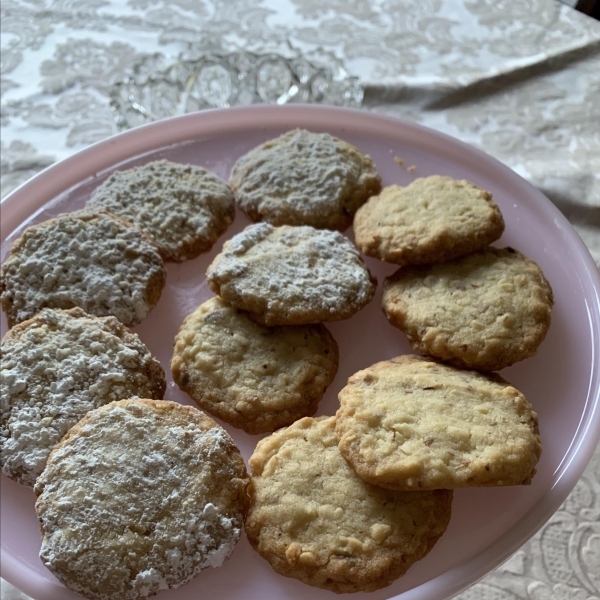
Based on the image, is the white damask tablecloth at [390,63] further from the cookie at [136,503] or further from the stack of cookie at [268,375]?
the cookie at [136,503]

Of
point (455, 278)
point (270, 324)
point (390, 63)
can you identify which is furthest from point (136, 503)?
point (390, 63)

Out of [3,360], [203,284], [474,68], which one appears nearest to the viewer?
[3,360]

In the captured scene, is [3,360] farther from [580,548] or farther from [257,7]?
[257,7]

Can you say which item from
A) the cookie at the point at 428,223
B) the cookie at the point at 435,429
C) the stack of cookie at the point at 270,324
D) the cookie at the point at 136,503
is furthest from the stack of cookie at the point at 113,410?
the cookie at the point at 428,223

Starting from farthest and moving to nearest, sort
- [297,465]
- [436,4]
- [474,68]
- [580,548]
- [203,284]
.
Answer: [436,4] < [474,68] < [203,284] < [580,548] < [297,465]

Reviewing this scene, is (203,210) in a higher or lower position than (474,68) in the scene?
lower

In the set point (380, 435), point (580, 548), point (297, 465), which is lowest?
point (580, 548)

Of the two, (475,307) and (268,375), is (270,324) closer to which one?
(268,375)

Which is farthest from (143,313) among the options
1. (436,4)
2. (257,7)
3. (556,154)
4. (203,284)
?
(436,4)
